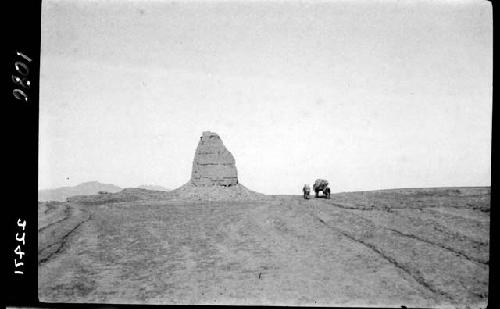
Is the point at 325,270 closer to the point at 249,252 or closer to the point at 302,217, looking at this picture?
the point at 249,252

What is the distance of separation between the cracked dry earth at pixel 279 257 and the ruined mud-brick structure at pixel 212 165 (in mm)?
22593

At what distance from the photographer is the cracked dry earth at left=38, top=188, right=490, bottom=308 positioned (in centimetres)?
975

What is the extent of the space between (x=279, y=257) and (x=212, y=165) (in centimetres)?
2865

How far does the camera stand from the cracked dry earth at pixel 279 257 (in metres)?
9.75

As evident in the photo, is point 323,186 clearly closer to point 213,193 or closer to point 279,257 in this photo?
point 279,257

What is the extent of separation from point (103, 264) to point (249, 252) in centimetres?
434

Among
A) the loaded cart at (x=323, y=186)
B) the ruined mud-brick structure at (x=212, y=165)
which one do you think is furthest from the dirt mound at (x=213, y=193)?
the loaded cart at (x=323, y=186)

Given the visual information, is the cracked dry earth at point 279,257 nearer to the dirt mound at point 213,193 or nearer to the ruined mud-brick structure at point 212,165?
the dirt mound at point 213,193

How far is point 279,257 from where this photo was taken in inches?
468

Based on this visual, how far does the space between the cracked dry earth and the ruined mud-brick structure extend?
22.6 metres
